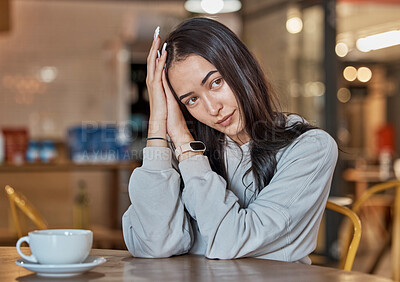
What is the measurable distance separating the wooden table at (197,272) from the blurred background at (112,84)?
A: 191 cm

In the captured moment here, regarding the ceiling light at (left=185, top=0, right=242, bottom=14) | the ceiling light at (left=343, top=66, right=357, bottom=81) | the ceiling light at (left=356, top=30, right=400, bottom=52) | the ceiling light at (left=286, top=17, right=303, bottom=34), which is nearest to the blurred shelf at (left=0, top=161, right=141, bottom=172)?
the ceiling light at (left=286, top=17, right=303, bottom=34)

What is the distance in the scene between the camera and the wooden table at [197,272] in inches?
37.8

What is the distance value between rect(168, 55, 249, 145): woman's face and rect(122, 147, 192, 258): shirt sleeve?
15 cm

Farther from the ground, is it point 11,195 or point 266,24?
point 266,24

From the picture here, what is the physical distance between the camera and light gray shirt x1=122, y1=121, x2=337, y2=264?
124 centimetres

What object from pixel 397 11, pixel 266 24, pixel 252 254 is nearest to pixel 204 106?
pixel 252 254

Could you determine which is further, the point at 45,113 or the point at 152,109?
the point at 45,113

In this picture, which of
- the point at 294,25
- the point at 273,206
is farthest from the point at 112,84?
the point at 273,206

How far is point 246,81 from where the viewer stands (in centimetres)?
146

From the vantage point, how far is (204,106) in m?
1.45

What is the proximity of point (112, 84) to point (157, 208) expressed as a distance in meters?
5.69

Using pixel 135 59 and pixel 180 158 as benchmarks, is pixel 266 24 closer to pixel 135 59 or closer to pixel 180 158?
pixel 135 59

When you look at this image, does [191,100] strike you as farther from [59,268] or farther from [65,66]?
[65,66]

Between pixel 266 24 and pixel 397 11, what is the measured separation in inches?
147
